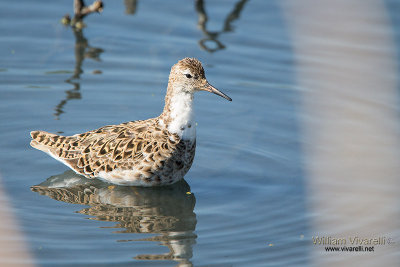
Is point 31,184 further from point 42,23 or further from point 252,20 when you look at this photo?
point 252,20

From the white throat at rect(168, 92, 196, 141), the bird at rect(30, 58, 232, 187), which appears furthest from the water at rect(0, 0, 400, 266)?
the white throat at rect(168, 92, 196, 141)

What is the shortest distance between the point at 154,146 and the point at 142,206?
34.7 inches

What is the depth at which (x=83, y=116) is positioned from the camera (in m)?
13.5

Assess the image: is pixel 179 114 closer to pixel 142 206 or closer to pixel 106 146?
pixel 106 146

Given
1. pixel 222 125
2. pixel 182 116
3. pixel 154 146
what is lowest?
pixel 222 125

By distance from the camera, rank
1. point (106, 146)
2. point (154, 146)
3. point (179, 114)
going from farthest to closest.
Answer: point (106, 146)
point (154, 146)
point (179, 114)

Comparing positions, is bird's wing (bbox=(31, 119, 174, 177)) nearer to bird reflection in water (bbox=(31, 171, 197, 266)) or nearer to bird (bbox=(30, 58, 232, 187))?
bird (bbox=(30, 58, 232, 187))

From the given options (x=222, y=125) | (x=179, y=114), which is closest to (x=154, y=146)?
(x=179, y=114)

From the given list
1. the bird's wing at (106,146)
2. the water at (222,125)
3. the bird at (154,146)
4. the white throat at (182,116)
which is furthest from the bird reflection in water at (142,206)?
the white throat at (182,116)

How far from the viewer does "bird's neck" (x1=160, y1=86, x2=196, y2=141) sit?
11.3m

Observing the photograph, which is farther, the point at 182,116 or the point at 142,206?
the point at 182,116

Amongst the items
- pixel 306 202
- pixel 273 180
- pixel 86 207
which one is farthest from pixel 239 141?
pixel 86 207

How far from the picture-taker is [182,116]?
11.3m

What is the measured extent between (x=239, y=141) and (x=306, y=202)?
213 centimetres
